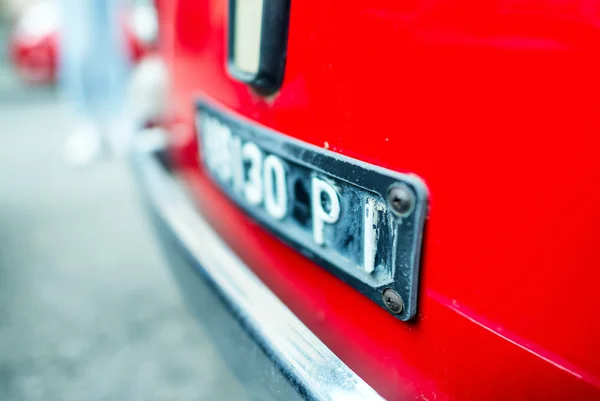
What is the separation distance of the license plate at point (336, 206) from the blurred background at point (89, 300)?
0.68 meters

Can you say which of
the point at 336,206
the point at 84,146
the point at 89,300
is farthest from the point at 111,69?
the point at 336,206

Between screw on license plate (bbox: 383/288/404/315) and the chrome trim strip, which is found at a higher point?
screw on license plate (bbox: 383/288/404/315)

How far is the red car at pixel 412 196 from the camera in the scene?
1.65 ft

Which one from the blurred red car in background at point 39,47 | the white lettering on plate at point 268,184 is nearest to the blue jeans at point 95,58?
the blurred red car in background at point 39,47

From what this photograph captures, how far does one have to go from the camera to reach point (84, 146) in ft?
11.1

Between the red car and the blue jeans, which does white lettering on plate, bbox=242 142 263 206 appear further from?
the blue jeans

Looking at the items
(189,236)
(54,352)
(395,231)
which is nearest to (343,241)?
(395,231)

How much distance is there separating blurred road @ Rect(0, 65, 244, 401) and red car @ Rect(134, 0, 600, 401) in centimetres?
56

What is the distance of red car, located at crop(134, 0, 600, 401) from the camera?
50 centimetres

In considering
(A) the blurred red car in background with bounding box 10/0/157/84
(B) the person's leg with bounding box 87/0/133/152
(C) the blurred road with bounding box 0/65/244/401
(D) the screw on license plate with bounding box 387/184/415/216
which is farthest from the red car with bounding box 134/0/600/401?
(A) the blurred red car in background with bounding box 10/0/157/84

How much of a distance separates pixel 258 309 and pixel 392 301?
27 centimetres

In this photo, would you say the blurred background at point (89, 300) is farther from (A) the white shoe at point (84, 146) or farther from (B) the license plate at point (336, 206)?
(B) the license plate at point (336, 206)

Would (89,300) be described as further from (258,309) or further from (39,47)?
(39,47)

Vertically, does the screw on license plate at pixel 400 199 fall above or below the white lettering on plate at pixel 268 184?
above
